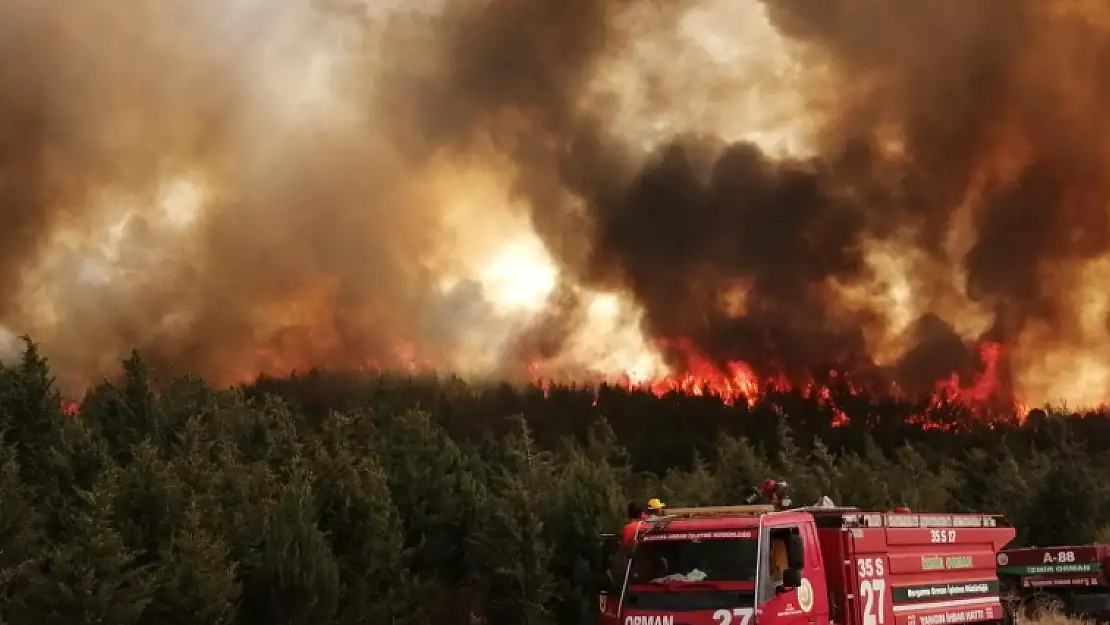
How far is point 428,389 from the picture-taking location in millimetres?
51875

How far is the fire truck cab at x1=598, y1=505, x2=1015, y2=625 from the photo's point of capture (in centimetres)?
1109

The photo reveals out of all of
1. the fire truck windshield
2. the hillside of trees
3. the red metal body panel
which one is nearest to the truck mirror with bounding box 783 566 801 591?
the fire truck windshield

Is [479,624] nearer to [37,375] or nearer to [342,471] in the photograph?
[342,471]

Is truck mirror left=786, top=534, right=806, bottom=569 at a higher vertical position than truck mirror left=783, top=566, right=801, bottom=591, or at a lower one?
higher

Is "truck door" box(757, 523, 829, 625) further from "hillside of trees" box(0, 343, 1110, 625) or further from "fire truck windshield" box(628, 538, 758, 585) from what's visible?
"hillside of trees" box(0, 343, 1110, 625)

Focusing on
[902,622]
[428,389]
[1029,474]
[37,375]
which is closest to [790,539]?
[902,622]

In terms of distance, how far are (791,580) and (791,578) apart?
22 millimetres

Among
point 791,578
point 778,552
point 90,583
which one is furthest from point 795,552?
point 90,583

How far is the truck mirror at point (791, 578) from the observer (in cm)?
1126

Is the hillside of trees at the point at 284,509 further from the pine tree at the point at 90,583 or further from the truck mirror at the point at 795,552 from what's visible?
the truck mirror at the point at 795,552

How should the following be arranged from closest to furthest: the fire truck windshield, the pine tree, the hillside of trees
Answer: the fire truck windshield
the pine tree
the hillside of trees

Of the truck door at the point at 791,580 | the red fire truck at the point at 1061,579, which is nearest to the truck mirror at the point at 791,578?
the truck door at the point at 791,580

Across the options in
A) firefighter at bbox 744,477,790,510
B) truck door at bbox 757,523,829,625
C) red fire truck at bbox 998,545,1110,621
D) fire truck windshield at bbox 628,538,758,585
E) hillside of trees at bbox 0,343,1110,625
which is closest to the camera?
truck door at bbox 757,523,829,625

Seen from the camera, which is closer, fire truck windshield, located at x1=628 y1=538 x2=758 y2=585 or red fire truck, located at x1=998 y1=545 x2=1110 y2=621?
fire truck windshield, located at x1=628 y1=538 x2=758 y2=585
